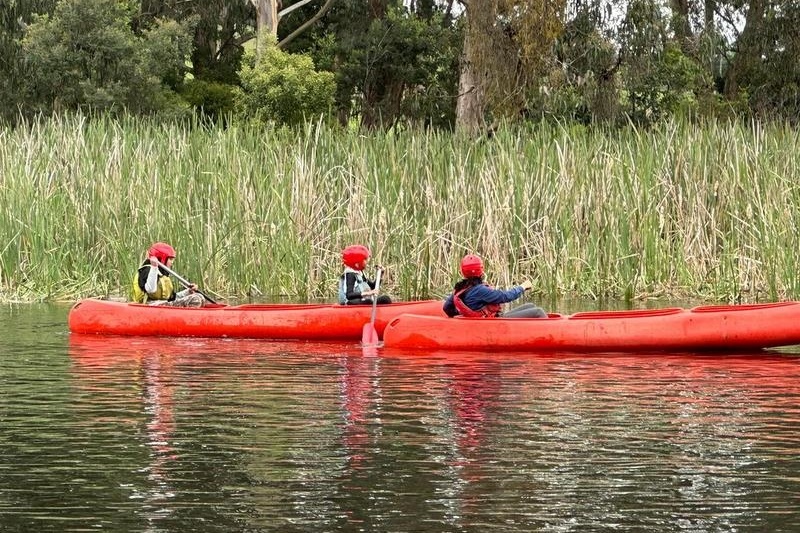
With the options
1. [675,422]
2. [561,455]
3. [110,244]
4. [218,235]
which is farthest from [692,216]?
[561,455]

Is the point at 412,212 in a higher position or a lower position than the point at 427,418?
higher

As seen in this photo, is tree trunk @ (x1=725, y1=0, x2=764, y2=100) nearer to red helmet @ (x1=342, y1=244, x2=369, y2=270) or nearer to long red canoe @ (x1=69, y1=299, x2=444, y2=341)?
red helmet @ (x1=342, y1=244, x2=369, y2=270)

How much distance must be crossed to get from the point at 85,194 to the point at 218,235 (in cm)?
146

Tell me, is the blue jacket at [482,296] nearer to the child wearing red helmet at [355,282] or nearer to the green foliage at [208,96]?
the child wearing red helmet at [355,282]

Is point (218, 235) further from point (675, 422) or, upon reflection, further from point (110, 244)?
point (675, 422)

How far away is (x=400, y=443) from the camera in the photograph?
7.73 m

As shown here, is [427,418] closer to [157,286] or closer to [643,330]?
[643,330]

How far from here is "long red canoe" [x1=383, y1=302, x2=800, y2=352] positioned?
1158 centimetres

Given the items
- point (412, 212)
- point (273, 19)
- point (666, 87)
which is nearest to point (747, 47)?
point (666, 87)

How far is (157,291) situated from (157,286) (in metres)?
0.04

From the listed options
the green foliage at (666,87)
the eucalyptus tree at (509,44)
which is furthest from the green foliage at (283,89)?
the green foliage at (666,87)

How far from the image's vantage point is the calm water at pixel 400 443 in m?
6.20

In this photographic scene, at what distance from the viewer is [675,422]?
8.32 meters

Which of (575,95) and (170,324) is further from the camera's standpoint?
(575,95)
